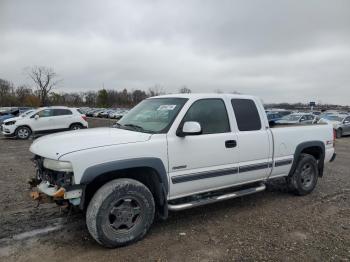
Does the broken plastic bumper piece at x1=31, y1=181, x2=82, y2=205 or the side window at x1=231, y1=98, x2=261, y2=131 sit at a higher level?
the side window at x1=231, y1=98, x2=261, y2=131

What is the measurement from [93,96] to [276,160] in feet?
328

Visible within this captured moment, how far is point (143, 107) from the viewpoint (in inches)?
191

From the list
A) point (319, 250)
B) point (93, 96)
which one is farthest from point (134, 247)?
point (93, 96)

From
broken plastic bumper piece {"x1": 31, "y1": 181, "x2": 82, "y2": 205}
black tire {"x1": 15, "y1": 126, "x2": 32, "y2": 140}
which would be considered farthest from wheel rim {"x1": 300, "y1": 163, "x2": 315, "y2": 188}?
black tire {"x1": 15, "y1": 126, "x2": 32, "y2": 140}

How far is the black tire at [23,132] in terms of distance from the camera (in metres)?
15.6

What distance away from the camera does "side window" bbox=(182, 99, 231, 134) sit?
428 centimetres

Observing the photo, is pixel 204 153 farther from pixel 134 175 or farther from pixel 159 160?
pixel 134 175

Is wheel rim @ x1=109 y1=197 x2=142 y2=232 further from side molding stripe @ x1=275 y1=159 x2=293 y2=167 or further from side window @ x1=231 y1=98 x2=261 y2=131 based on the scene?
side molding stripe @ x1=275 y1=159 x2=293 y2=167

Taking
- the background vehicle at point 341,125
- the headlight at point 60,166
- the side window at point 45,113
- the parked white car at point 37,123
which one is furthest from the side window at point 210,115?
the background vehicle at point 341,125

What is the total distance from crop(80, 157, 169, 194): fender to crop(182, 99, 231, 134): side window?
0.77m

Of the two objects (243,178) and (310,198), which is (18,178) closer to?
(243,178)

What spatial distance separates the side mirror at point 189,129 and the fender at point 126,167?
1.53ft

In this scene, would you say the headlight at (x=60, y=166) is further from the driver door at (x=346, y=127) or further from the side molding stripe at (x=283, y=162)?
the driver door at (x=346, y=127)

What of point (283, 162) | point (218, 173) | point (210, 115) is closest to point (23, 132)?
point (210, 115)
